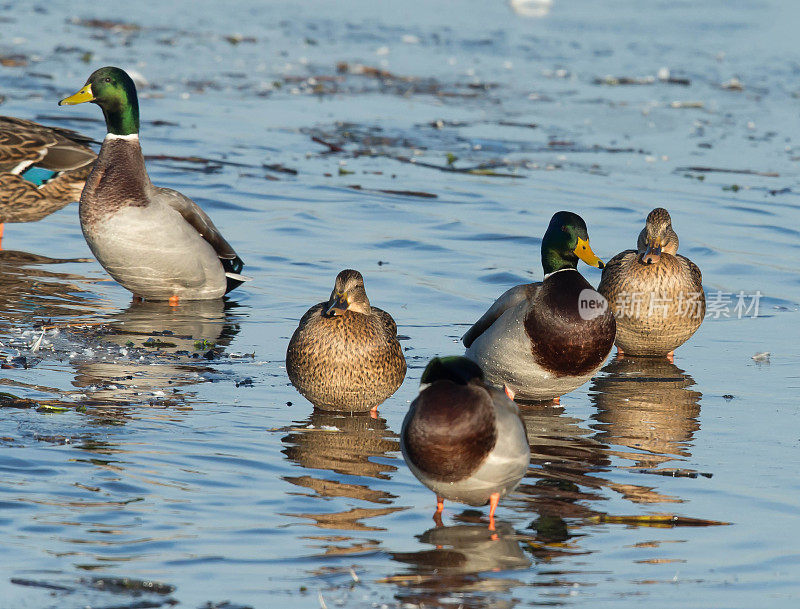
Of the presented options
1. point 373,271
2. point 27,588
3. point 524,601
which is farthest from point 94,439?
point 373,271

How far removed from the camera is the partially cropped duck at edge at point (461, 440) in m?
4.78

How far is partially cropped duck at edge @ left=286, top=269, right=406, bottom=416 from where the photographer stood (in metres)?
6.13

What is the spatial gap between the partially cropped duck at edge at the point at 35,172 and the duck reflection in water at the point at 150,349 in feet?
5.60

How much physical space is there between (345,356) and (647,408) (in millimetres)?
1745

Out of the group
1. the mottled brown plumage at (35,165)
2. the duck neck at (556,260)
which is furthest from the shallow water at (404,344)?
the duck neck at (556,260)

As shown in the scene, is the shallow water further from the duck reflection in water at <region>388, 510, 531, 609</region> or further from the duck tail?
the duck tail

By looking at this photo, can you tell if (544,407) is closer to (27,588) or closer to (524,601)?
(524,601)

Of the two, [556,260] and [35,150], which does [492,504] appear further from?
[35,150]

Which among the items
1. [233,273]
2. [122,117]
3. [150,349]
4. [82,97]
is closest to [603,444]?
[150,349]

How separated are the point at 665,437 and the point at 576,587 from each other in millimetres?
2044

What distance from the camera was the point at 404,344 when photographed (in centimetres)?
762

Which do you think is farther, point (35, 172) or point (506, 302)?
A: point (35, 172)

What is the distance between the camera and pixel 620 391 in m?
7.10

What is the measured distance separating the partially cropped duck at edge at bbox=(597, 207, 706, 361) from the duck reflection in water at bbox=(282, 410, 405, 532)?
6.37ft
